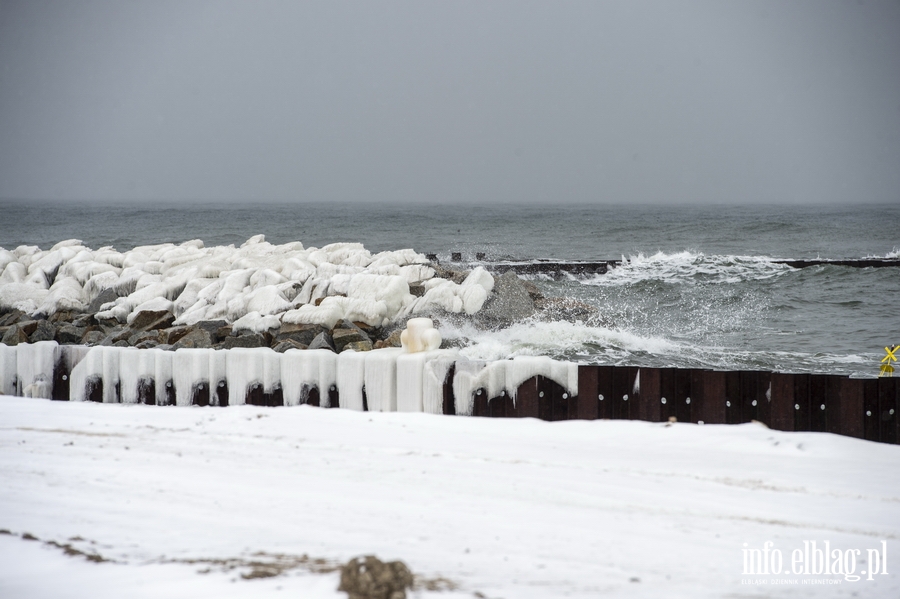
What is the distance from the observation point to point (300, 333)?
9.11 m

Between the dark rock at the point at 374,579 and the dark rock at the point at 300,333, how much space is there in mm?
6540

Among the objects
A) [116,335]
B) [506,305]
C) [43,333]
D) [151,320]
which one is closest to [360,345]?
[116,335]

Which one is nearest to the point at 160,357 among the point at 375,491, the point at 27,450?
the point at 27,450

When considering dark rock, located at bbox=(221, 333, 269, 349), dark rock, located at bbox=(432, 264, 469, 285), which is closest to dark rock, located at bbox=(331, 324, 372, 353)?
dark rock, located at bbox=(221, 333, 269, 349)

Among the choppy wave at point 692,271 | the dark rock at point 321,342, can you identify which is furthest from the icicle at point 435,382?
the choppy wave at point 692,271

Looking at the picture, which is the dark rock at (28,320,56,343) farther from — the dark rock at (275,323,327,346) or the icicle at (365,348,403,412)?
the icicle at (365,348,403,412)

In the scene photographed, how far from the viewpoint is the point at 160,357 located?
5.16 meters

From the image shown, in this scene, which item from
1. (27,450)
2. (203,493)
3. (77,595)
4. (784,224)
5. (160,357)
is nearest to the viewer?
(77,595)

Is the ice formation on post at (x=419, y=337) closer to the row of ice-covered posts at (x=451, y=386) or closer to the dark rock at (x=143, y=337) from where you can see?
the row of ice-covered posts at (x=451, y=386)

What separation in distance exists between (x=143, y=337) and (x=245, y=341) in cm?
152

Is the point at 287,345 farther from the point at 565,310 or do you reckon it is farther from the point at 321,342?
the point at 565,310

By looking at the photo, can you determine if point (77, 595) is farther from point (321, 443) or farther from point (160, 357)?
point (160, 357)

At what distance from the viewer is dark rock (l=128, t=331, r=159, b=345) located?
9094mm

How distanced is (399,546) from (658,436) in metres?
2.02
